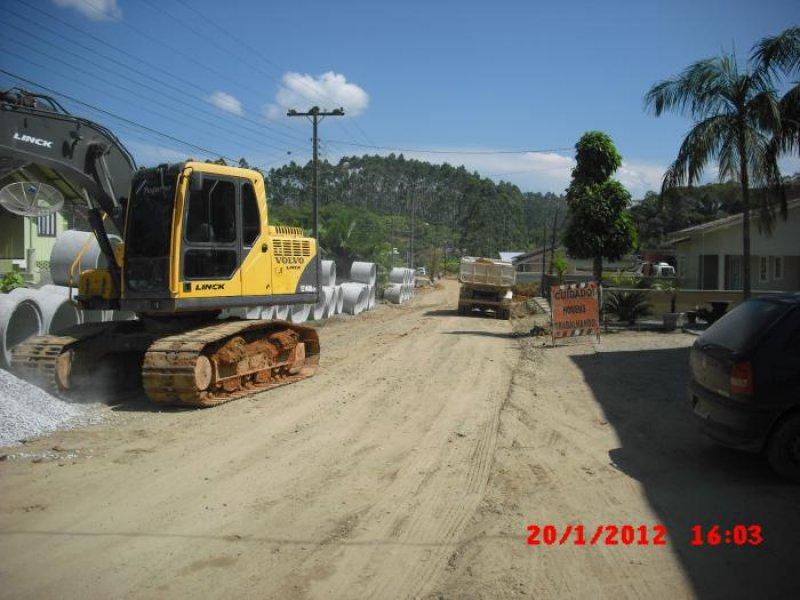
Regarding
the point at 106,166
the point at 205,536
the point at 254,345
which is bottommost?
the point at 205,536

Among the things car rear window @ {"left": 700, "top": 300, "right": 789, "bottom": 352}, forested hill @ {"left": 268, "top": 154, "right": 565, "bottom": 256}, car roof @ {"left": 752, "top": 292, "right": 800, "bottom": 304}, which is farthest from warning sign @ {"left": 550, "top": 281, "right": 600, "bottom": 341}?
forested hill @ {"left": 268, "top": 154, "right": 565, "bottom": 256}

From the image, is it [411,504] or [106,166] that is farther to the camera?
[106,166]

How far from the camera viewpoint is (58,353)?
8797 mm

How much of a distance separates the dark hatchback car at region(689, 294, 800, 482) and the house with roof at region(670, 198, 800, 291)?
16.0m

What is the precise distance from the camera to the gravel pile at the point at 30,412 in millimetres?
7336

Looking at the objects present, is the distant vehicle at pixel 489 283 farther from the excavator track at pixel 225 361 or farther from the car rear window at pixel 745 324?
the car rear window at pixel 745 324

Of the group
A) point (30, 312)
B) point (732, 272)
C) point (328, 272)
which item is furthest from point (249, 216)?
point (732, 272)

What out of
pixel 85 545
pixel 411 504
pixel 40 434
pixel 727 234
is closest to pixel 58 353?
→ pixel 40 434

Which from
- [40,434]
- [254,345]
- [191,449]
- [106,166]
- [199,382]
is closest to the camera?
[191,449]

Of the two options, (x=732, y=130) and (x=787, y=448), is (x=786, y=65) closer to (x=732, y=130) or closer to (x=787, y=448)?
(x=732, y=130)

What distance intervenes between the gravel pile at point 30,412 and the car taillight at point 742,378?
707 centimetres

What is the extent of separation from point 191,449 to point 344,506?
235cm

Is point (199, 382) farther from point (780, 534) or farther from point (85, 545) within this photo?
point (780, 534)

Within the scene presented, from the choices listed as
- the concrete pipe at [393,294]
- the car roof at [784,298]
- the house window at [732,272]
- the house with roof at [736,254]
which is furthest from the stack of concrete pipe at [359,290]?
the car roof at [784,298]
